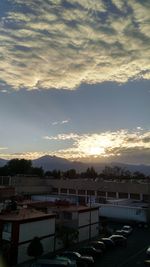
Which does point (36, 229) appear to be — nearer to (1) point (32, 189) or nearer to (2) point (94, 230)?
(2) point (94, 230)

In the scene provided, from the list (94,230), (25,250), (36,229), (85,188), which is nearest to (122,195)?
(85,188)

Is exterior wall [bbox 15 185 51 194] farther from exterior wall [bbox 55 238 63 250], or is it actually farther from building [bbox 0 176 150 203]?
exterior wall [bbox 55 238 63 250]

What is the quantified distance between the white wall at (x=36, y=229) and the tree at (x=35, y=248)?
1.54 meters

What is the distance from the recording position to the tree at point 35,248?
42.6 metres

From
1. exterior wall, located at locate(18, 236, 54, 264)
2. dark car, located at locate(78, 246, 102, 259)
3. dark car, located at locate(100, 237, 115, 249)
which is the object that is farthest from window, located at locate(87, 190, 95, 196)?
dark car, located at locate(78, 246, 102, 259)

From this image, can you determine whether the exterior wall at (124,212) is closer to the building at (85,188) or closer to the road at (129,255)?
the road at (129,255)

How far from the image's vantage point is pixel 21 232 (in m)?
43.4

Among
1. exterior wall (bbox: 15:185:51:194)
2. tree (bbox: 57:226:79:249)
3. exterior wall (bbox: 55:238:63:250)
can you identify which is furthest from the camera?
exterior wall (bbox: 15:185:51:194)

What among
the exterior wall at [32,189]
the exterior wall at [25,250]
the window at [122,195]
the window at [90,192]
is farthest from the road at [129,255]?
the exterior wall at [32,189]

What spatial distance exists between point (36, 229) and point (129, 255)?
13.6 metres

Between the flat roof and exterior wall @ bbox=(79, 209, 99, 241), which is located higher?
the flat roof

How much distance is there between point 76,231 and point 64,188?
6240cm

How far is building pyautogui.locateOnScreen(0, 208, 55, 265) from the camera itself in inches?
1674

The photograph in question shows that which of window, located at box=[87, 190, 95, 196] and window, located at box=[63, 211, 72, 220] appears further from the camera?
window, located at box=[87, 190, 95, 196]
